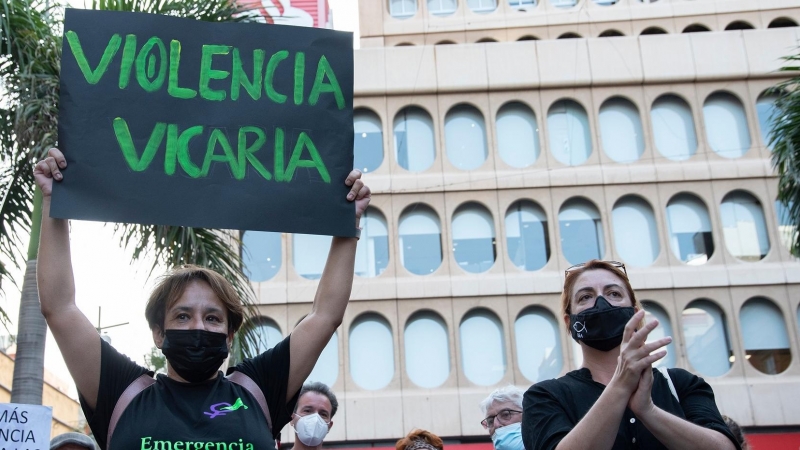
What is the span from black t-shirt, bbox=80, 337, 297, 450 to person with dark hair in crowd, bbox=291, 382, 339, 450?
238 cm

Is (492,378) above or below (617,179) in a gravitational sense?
below

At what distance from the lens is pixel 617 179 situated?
22.4m

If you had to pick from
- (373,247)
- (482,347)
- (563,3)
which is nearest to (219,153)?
(482,347)

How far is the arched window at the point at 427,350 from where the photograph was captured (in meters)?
21.0

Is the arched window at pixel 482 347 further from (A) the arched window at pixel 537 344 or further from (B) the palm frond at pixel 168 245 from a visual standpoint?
(B) the palm frond at pixel 168 245

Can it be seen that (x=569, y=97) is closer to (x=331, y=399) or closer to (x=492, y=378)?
(x=492, y=378)

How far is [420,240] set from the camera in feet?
72.8

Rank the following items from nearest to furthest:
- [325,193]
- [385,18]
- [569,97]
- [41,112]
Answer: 1. [325,193]
2. [41,112]
3. [569,97]
4. [385,18]

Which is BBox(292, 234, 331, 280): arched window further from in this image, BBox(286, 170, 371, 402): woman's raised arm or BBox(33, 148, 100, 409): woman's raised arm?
BBox(33, 148, 100, 409): woman's raised arm

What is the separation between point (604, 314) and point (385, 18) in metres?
24.9

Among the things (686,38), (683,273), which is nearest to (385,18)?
(686,38)

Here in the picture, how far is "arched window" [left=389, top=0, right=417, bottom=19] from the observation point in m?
27.2

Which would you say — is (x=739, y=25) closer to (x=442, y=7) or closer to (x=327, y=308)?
(x=442, y=7)

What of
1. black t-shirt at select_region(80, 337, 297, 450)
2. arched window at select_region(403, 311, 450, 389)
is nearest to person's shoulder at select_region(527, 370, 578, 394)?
black t-shirt at select_region(80, 337, 297, 450)
